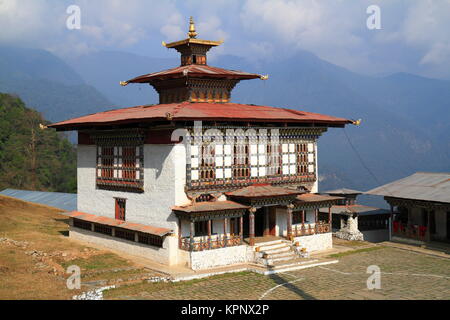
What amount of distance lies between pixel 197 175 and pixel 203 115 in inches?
103

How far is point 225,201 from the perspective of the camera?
24.8 m

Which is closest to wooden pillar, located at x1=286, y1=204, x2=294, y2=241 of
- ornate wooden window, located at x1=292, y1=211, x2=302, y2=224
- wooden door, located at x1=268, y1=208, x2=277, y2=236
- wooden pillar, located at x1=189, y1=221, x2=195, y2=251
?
wooden door, located at x1=268, y1=208, x2=277, y2=236

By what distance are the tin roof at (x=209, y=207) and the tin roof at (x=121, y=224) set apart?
125 cm

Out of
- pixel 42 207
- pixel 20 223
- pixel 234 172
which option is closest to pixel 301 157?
pixel 234 172

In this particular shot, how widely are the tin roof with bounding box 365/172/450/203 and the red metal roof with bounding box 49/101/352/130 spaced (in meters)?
4.26

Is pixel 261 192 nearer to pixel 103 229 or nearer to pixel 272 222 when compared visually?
pixel 272 222

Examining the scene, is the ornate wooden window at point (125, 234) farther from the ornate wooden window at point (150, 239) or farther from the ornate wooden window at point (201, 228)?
the ornate wooden window at point (201, 228)

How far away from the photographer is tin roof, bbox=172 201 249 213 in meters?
22.8

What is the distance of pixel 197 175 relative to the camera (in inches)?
957

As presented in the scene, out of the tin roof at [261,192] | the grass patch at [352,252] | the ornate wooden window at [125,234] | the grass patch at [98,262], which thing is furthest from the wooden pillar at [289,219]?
the grass patch at [98,262]

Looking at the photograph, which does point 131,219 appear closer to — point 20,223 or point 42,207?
point 20,223

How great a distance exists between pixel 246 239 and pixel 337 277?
5.30 m

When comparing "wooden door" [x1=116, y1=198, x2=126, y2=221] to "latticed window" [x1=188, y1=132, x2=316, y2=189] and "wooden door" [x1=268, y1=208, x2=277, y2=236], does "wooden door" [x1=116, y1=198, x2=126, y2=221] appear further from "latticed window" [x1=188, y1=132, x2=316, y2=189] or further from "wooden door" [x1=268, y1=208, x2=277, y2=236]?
"wooden door" [x1=268, y1=208, x2=277, y2=236]

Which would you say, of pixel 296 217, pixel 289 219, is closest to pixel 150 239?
pixel 289 219
